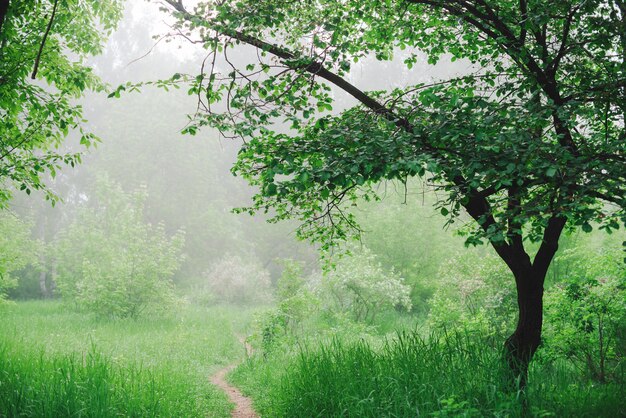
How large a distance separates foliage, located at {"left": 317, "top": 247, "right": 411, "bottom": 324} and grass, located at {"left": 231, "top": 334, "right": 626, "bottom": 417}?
35.0 feet

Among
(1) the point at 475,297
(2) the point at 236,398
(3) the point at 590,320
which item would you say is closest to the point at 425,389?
(3) the point at 590,320

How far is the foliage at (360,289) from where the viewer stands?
700 inches

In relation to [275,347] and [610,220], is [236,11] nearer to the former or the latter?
[610,220]

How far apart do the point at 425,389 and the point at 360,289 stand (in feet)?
43.9

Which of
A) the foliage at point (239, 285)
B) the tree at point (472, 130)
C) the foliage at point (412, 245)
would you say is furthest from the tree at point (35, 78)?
the foliage at point (239, 285)

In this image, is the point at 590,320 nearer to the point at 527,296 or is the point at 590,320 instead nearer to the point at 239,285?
the point at 527,296

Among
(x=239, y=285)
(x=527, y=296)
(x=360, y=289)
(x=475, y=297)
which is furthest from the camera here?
(x=239, y=285)

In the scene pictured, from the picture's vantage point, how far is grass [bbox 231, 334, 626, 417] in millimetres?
4855

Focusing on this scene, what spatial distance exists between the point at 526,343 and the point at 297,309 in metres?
9.04

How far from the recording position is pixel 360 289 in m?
18.4

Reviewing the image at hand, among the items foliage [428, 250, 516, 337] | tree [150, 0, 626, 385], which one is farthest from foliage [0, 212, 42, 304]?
tree [150, 0, 626, 385]

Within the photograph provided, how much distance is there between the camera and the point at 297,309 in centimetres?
1416

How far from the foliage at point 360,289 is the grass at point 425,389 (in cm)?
1068

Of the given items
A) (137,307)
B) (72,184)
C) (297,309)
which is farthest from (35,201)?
(297,309)
